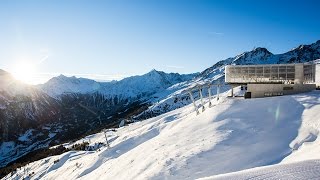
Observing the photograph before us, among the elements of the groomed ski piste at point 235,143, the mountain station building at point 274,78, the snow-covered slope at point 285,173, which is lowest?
the groomed ski piste at point 235,143

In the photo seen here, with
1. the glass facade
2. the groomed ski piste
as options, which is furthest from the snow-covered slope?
the glass facade

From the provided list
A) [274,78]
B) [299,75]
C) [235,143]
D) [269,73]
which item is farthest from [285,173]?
[269,73]

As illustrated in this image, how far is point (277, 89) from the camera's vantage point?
45.5 m

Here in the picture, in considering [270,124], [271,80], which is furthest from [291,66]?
[270,124]

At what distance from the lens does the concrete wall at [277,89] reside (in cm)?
4453

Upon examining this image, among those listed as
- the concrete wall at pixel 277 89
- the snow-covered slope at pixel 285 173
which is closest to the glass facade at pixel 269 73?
the concrete wall at pixel 277 89

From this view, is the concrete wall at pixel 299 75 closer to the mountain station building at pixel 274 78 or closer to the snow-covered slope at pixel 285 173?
the mountain station building at pixel 274 78

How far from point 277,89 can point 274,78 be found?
6.93 metres

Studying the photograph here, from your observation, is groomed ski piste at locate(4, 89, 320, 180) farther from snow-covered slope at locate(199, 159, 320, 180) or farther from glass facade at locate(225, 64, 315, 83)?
glass facade at locate(225, 64, 315, 83)

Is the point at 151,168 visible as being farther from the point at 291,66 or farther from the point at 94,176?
the point at 291,66

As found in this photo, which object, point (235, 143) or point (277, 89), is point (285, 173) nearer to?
point (235, 143)

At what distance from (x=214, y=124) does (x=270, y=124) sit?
18.2ft

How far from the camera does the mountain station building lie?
4522cm

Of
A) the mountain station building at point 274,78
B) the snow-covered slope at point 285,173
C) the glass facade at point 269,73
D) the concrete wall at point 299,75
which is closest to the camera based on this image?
the snow-covered slope at point 285,173
